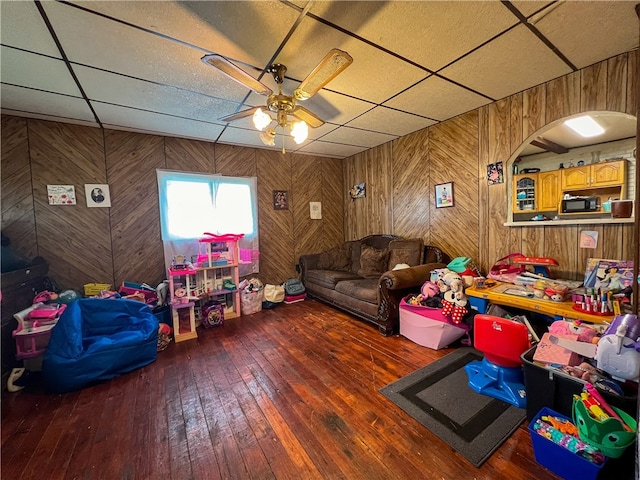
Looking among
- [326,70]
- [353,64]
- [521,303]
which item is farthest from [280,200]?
[521,303]

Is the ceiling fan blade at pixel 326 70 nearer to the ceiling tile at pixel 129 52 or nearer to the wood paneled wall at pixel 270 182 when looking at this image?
the ceiling tile at pixel 129 52

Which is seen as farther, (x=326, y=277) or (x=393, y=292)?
(x=326, y=277)

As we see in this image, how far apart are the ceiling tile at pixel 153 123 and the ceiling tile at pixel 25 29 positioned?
0.87m

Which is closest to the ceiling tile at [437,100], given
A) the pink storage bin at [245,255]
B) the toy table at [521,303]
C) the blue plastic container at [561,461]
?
the toy table at [521,303]

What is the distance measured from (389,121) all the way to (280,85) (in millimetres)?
1756

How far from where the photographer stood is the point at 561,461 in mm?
1207

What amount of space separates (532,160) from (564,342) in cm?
331

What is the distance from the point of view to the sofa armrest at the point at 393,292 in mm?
2756

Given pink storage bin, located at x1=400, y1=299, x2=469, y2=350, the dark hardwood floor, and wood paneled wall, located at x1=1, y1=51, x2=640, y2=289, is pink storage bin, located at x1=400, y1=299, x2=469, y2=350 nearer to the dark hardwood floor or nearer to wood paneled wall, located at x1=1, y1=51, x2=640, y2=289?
the dark hardwood floor

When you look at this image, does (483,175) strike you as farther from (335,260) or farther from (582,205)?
(335,260)

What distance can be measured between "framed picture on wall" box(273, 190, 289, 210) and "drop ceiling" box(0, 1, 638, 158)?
5.78ft

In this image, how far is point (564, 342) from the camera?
4.76 ft

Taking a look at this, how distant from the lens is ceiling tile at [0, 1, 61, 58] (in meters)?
Answer: 1.38

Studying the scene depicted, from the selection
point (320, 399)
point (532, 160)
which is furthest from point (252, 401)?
point (532, 160)
